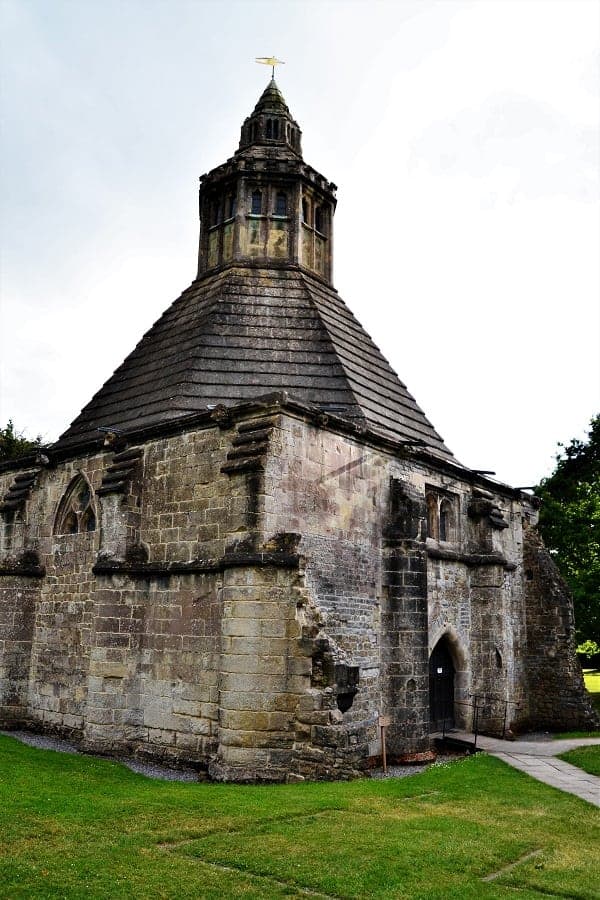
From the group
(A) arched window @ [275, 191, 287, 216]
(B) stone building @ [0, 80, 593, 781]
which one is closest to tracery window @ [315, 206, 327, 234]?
(B) stone building @ [0, 80, 593, 781]

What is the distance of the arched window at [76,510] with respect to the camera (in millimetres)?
15703

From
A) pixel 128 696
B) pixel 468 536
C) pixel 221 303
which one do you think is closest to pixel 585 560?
pixel 468 536

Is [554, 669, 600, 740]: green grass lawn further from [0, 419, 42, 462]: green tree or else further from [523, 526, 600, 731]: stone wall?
[0, 419, 42, 462]: green tree

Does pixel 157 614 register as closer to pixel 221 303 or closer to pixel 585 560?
pixel 221 303

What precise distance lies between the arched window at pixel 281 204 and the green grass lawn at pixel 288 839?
14.6 meters

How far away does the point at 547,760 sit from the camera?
1399 cm

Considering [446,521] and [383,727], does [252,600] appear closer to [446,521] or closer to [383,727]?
[383,727]

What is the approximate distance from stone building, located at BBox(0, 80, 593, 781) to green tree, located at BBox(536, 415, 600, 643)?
3.22 meters

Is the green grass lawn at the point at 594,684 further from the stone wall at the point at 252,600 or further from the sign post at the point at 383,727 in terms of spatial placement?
the sign post at the point at 383,727

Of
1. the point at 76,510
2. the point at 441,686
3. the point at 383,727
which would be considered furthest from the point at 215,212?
the point at 383,727

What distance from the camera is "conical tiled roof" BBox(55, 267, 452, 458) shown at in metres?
15.3

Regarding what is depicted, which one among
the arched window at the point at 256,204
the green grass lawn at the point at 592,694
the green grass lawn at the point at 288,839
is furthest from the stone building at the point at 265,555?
the green grass lawn at the point at 288,839

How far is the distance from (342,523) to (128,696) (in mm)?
4942

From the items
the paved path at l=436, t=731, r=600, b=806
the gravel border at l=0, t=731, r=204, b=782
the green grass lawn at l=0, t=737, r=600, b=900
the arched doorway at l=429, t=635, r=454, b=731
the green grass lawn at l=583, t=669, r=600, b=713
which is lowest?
the green grass lawn at l=583, t=669, r=600, b=713
